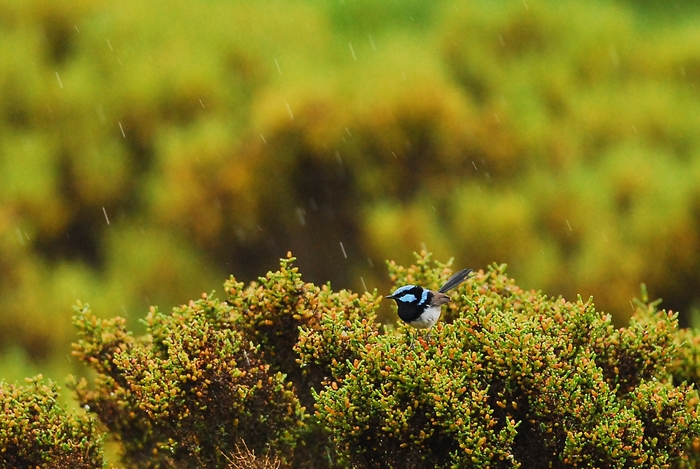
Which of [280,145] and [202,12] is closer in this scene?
[280,145]

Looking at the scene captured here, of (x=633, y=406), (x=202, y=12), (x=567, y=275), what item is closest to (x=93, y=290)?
(x=202, y=12)

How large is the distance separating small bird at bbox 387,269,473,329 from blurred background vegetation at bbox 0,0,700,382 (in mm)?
5213

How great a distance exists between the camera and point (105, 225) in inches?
463

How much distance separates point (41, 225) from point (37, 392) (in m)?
7.13

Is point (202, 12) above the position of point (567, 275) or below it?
above

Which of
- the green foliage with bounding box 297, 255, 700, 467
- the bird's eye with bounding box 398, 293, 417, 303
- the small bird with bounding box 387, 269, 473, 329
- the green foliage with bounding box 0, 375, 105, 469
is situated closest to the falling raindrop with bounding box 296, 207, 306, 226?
the small bird with bounding box 387, 269, 473, 329

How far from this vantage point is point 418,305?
489cm

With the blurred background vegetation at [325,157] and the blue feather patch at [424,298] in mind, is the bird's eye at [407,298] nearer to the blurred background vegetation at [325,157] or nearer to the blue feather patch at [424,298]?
the blue feather patch at [424,298]

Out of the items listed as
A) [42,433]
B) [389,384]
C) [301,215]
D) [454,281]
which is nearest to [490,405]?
[389,384]

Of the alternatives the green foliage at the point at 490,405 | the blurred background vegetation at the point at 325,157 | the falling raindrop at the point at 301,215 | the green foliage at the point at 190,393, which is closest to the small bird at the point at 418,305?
the green foliage at the point at 490,405

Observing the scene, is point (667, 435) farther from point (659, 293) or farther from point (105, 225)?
point (105, 225)

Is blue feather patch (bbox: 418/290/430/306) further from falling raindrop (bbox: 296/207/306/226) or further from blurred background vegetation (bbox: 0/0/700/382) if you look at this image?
falling raindrop (bbox: 296/207/306/226)

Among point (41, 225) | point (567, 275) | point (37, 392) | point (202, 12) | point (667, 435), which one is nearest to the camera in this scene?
point (667, 435)

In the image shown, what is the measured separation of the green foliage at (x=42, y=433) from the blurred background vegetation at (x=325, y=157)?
524 centimetres
